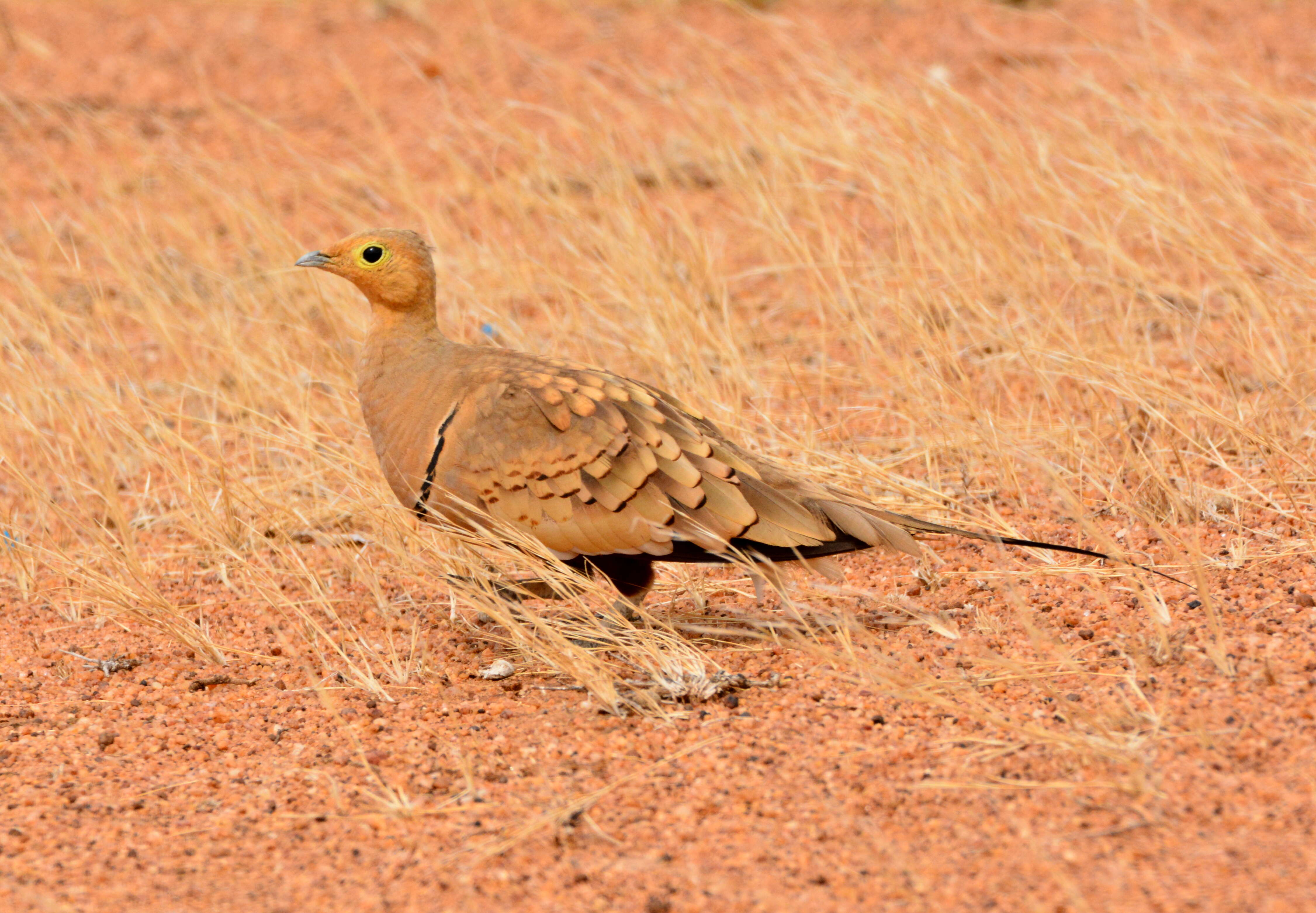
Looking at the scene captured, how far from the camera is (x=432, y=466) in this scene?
13.4 ft

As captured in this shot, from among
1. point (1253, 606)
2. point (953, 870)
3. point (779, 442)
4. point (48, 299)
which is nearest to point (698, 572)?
point (779, 442)

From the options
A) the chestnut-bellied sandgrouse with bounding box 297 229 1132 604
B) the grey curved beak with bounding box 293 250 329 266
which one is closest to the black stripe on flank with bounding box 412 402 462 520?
the chestnut-bellied sandgrouse with bounding box 297 229 1132 604

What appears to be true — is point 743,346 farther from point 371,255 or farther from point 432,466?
point 432,466

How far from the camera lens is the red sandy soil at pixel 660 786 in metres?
2.80

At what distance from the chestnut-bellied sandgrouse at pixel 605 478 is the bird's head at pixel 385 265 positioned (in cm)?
33

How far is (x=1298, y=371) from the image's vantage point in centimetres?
487

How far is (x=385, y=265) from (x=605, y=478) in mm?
A: 1116

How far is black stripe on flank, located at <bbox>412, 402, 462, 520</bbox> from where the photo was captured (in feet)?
13.4

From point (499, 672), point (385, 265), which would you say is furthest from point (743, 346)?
point (499, 672)

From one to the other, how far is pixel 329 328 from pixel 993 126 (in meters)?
3.10

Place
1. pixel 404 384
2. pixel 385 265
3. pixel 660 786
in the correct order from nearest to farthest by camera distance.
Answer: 1. pixel 660 786
2. pixel 404 384
3. pixel 385 265

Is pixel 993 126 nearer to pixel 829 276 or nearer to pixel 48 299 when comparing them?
pixel 829 276

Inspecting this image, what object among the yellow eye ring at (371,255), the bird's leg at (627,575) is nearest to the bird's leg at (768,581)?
the bird's leg at (627,575)

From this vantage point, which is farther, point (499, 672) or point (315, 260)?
point (315, 260)
